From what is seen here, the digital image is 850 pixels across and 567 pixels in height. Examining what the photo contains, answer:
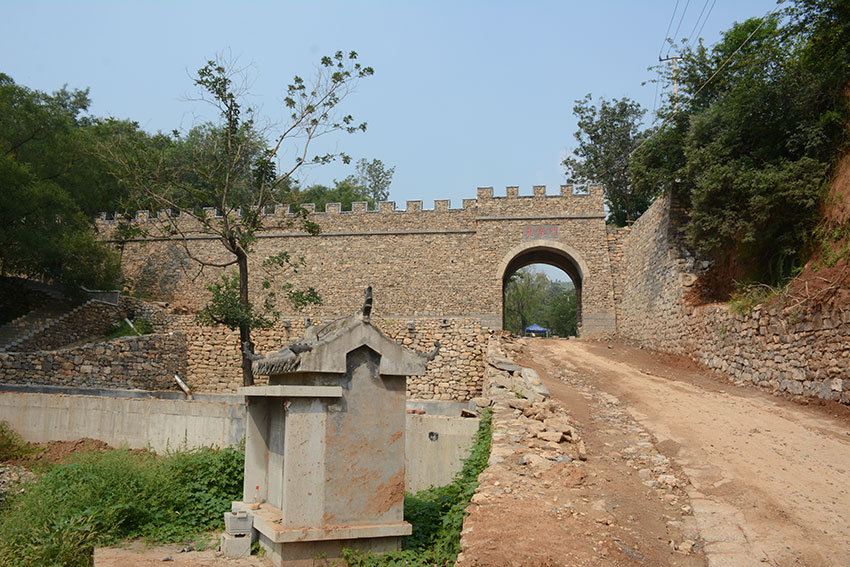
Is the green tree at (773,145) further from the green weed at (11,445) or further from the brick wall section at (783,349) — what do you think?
the green weed at (11,445)

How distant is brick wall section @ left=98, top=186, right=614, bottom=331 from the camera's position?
23.4 m

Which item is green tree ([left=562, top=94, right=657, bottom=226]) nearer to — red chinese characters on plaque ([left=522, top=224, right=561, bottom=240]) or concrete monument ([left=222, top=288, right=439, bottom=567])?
red chinese characters on plaque ([left=522, top=224, right=561, bottom=240])

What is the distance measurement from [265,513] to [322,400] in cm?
135

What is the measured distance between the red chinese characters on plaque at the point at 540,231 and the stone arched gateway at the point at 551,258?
209 millimetres

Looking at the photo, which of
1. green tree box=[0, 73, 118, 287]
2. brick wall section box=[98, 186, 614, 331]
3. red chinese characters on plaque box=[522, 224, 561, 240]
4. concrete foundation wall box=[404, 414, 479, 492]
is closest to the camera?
concrete foundation wall box=[404, 414, 479, 492]

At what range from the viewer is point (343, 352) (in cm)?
509

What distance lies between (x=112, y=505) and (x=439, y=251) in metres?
19.0

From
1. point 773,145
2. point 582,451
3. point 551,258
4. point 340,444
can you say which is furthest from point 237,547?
point 551,258

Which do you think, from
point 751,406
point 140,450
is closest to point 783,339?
point 751,406

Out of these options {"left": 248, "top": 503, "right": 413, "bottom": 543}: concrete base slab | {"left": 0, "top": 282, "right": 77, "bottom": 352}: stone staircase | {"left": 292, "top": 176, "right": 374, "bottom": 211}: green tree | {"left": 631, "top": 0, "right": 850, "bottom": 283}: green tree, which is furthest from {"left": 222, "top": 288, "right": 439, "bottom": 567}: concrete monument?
{"left": 292, "top": 176, "right": 374, "bottom": 211}: green tree

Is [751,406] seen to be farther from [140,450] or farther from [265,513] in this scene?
[140,450]

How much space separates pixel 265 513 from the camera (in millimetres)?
5559

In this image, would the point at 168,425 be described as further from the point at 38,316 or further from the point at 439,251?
the point at 439,251

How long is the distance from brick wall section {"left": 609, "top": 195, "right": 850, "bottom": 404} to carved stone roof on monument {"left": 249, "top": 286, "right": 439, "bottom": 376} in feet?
20.5
